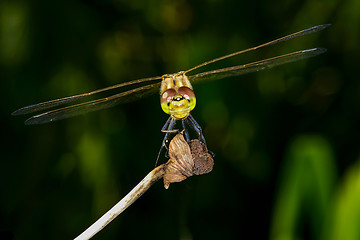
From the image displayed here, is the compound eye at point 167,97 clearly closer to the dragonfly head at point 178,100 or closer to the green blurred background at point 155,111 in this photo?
the dragonfly head at point 178,100

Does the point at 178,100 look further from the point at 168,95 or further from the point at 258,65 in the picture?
the point at 258,65

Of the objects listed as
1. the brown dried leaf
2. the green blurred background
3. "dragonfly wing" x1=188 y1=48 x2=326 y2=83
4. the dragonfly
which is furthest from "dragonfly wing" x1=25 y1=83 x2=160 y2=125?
the brown dried leaf

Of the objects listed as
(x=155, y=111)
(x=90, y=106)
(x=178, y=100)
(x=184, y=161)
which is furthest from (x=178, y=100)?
(x=155, y=111)

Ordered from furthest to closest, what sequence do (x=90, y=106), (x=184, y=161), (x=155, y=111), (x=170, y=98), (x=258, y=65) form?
(x=155, y=111)
(x=258, y=65)
(x=90, y=106)
(x=170, y=98)
(x=184, y=161)

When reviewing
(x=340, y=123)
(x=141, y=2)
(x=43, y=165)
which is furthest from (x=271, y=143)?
(x=43, y=165)

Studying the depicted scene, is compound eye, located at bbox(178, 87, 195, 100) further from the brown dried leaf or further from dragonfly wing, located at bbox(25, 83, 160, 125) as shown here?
the brown dried leaf
